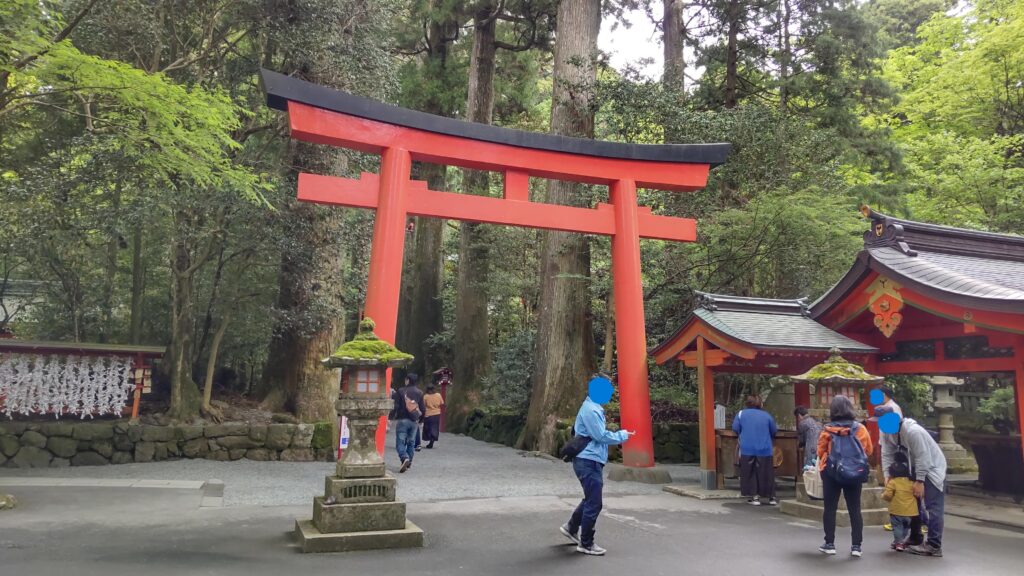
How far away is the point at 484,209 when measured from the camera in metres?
9.81

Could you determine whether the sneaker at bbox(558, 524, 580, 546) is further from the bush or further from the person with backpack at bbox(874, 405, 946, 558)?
the bush

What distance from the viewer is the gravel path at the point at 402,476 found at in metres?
8.62

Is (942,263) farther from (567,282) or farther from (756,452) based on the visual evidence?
(567,282)

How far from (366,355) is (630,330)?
17.6ft

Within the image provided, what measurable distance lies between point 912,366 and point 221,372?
1735 cm

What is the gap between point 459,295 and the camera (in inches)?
798

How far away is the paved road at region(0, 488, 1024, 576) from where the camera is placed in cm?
518

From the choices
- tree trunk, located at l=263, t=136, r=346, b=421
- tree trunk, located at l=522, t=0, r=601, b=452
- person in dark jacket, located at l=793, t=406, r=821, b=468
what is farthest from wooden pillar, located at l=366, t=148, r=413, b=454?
person in dark jacket, located at l=793, t=406, r=821, b=468

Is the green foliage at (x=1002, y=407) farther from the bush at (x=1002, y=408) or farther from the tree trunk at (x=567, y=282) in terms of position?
the tree trunk at (x=567, y=282)

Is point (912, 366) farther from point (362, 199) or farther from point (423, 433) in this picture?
point (423, 433)

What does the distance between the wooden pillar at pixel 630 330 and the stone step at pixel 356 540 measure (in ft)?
16.9

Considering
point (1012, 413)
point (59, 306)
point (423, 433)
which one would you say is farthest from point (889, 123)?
point (59, 306)

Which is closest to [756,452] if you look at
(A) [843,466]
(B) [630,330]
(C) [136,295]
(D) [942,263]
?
(B) [630,330]

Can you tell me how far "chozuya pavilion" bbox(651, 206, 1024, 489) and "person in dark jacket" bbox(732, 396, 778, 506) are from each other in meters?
0.77
